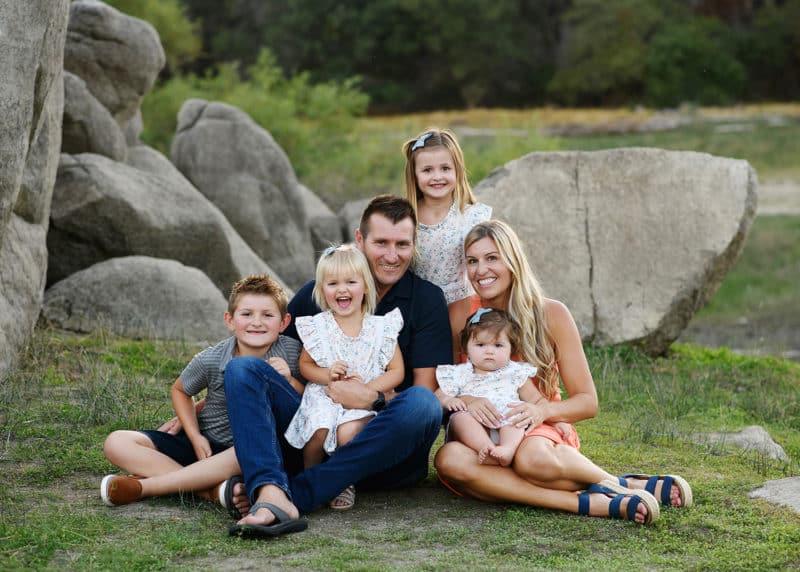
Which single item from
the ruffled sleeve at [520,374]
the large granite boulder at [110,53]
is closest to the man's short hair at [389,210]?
the ruffled sleeve at [520,374]

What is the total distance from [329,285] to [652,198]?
5.15 m

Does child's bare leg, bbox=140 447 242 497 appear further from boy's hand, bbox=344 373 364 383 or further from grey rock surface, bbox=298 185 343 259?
grey rock surface, bbox=298 185 343 259

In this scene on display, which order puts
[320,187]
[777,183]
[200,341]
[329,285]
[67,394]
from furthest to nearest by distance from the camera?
[777,183] → [320,187] → [200,341] → [67,394] → [329,285]

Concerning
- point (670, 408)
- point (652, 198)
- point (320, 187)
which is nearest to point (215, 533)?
point (670, 408)

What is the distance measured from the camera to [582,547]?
3.99m

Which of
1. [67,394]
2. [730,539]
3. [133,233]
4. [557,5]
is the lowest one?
[730,539]

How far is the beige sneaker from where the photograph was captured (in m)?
4.34

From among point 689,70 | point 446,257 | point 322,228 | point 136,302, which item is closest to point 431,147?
point 446,257

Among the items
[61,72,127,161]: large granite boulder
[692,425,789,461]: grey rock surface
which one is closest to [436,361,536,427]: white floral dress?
[692,425,789,461]: grey rock surface

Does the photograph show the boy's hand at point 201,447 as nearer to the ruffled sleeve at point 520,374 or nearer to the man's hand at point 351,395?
the man's hand at point 351,395

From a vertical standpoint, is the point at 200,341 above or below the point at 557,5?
below

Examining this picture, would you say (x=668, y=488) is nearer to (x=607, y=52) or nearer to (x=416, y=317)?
(x=416, y=317)

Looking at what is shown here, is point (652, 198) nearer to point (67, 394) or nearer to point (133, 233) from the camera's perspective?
point (133, 233)

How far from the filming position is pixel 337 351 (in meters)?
4.52
